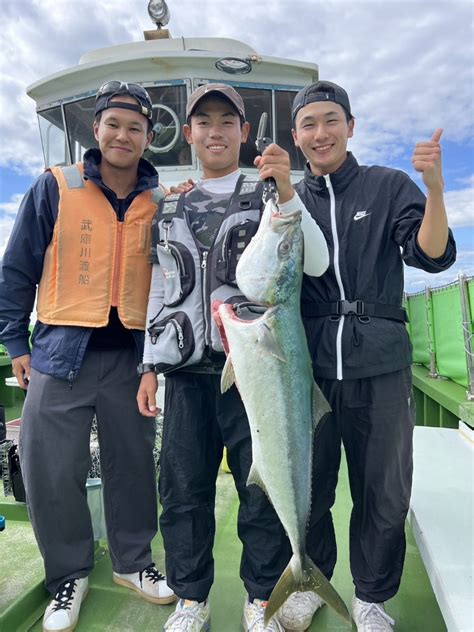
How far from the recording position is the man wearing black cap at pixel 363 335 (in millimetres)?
2436

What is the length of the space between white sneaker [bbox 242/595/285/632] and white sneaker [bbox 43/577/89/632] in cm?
99

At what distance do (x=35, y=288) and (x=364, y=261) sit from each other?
2.04 meters

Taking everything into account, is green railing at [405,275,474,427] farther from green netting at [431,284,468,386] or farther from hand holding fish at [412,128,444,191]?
hand holding fish at [412,128,444,191]

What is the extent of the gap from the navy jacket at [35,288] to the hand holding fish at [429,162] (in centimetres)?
180

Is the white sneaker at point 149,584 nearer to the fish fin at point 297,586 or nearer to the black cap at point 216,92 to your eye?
the fish fin at point 297,586

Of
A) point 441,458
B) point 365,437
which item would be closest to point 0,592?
point 365,437

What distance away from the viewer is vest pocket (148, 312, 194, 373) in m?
2.51

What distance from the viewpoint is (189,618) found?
2.54 metres

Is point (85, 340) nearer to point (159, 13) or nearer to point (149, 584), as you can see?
point (149, 584)

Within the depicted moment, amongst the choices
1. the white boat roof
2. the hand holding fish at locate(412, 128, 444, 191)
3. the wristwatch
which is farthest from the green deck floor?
the white boat roof

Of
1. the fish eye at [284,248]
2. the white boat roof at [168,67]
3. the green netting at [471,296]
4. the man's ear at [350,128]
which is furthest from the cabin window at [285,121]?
the fish eye at [284,248]

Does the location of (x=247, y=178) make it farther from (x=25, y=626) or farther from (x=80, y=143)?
(x=80, y=143)

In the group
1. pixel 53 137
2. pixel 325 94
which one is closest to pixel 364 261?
pixel 325 94

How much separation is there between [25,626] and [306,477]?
75.1 inches
